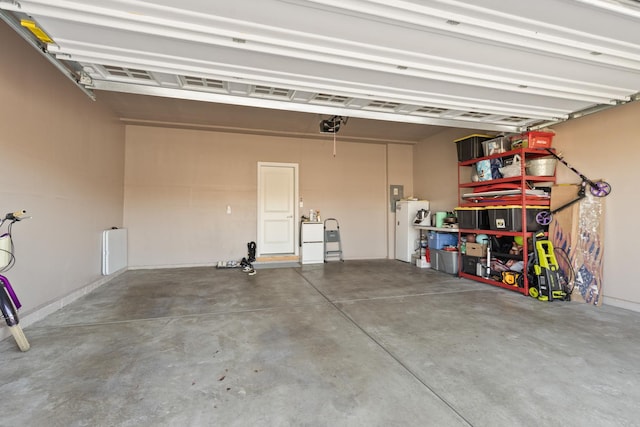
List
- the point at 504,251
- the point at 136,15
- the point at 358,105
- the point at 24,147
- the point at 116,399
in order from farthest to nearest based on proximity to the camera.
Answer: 1. the point at 504,251
2. the point at 358,105
3. the point at 24,147
4. the point at 136,15
5. the point at 116,399

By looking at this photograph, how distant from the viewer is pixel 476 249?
479 cm

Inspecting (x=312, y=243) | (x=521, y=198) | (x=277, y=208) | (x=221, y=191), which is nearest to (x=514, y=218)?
(x=521, y=198)

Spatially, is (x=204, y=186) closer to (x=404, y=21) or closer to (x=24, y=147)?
(x=24, y=147)

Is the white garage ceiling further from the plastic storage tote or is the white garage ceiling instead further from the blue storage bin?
the blue storage bin

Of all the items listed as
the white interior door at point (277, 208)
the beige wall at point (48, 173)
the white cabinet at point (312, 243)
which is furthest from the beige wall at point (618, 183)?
the beige wall at point (48, 173)

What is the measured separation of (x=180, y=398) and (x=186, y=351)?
655 millimetres

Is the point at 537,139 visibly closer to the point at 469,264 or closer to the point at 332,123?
the point at 469,264

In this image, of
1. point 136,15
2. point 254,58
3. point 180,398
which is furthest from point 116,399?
point 254,58

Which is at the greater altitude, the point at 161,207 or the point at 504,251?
the point at 161,207

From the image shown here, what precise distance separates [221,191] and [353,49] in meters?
4.70

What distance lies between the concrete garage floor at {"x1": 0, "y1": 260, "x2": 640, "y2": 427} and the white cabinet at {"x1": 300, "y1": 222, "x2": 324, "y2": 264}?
261 centimetres

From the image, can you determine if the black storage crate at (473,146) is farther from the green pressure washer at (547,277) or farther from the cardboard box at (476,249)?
the green pressure washer at (547,277)

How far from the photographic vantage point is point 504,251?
177 inches

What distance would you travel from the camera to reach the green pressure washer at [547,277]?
145 inches
